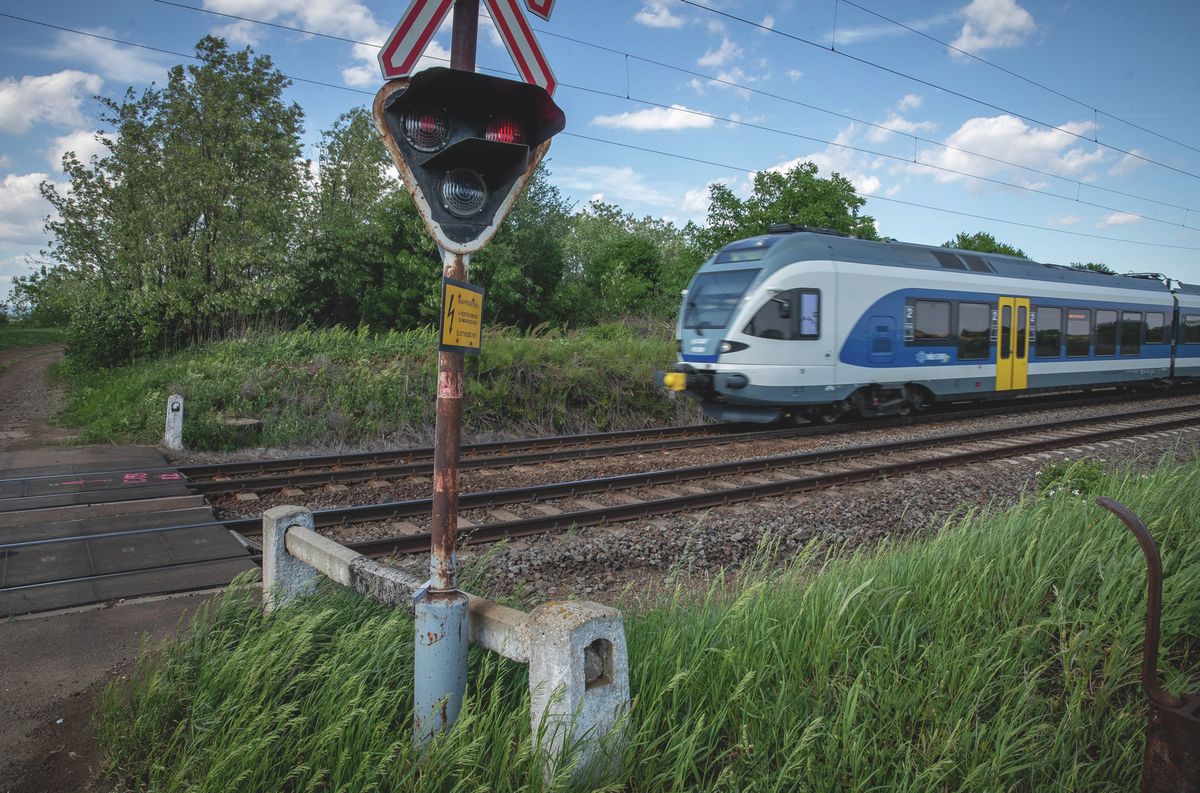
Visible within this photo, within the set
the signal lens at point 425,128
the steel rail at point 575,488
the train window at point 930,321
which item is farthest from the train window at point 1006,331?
the signal lens at point 425,128

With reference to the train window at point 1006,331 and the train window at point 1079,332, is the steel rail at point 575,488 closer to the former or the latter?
the train window at point 1006,331

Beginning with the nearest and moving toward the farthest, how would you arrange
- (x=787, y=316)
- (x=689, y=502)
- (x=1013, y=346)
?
(x=689, y=502)
(x=787, y=316)
(x=1013, y=346)

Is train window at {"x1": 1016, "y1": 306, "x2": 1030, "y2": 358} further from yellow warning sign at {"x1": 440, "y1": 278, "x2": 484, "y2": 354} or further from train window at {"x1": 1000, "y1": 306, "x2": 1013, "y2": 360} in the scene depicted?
yellow warning sign at {"x1": 440, "y1": 278, "x2": 484, "y2": 354}

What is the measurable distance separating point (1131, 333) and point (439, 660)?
71.7ft

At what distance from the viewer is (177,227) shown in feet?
56.7

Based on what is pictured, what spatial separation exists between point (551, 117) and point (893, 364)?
12.3 metres

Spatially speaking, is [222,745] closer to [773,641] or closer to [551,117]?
[773,641]

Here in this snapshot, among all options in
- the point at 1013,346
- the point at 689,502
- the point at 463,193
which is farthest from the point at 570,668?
the point at 1013,346

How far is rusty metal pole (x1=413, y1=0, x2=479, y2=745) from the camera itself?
282 centimetres

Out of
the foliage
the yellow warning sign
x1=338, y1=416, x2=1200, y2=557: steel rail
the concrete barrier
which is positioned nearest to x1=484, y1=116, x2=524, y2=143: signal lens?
the yellow warning sign

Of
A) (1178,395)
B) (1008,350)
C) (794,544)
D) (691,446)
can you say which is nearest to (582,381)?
(691,446)

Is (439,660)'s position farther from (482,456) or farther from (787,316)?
(787,316)

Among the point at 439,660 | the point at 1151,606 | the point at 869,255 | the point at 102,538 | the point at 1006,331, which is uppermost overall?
the point at 869,255

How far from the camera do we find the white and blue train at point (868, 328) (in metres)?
12.4
